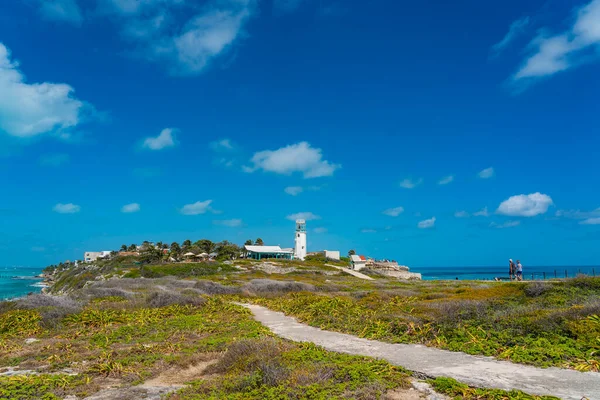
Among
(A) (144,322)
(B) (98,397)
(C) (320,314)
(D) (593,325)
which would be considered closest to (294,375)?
(B) (98,397)

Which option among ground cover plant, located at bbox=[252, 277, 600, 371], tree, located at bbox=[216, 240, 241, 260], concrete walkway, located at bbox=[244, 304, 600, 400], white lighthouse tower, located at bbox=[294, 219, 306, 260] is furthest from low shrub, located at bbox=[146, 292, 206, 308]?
white lighthouse tower, located at bbox=[294, 219, 306, 260]

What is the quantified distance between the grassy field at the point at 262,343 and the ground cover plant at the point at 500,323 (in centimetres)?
4

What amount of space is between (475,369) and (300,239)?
8891 cm

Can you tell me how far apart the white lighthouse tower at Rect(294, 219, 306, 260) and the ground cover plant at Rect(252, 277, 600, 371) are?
248 ft

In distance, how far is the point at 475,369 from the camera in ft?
29.4

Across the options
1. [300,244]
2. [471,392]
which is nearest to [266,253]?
[300,244]

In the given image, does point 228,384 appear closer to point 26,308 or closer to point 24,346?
point 24,346

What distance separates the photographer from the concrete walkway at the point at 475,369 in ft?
24.4

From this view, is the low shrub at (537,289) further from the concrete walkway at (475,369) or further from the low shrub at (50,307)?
the low shrub at (50,307)

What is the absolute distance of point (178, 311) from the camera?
20.6m

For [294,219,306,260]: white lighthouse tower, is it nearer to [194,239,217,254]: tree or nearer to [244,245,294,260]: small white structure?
[244,245,294,260]: small white structure

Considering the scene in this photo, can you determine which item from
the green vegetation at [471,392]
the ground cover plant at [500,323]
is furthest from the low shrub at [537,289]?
the green vegetation at [471,392]

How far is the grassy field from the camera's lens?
8.15 meters

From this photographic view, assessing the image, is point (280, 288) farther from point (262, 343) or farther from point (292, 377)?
point (292, 377)
